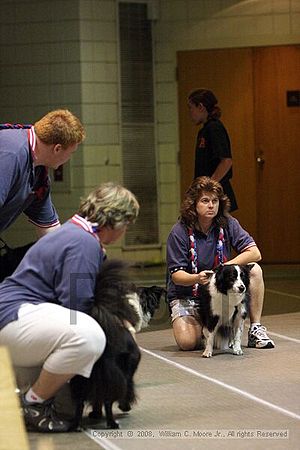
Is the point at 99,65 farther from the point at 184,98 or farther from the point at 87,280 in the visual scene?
the point at 87,280

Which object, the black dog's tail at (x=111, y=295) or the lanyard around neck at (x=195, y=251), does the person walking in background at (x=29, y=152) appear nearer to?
the black dog's tail at (x=111, y=295)

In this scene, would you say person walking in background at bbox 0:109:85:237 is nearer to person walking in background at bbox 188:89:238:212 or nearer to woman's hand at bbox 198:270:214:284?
woman's hand at bbox 198:270:214:284

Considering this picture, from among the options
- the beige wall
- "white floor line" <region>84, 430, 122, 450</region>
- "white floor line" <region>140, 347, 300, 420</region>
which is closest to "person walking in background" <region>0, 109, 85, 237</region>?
"white floor line" <region>84, 430, 122, 450</region>

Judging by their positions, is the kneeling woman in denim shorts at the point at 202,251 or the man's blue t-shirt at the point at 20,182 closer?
the man's blue t-shirt at the point at 20,182

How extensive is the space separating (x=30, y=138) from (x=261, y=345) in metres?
2.01

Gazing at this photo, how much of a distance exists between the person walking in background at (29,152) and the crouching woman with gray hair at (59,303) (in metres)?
0.37

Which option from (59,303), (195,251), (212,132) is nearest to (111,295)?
(59,303)

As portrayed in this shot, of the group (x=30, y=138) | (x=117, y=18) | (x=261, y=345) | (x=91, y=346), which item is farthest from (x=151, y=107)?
(x=91, y=346)

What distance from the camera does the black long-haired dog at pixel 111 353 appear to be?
140 inches

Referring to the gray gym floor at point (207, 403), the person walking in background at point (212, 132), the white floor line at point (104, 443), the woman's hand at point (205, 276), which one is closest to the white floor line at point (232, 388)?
the gray gym floor at point (207, 403)

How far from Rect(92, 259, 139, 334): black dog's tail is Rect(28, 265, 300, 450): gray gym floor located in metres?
0.38

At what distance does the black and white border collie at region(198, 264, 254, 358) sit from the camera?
5.04m

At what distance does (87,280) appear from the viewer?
355 cm

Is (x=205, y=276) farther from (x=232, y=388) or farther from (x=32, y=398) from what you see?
(x=32, y=398)
